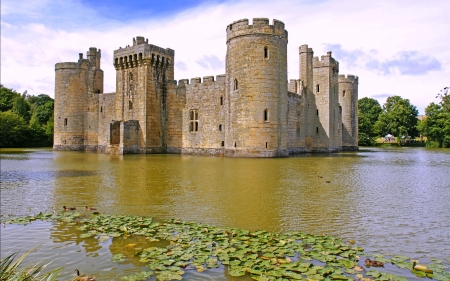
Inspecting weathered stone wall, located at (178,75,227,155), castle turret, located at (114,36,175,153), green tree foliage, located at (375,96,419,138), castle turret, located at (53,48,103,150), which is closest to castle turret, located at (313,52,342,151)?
weathered stone wall, located at (178,75,227,155)

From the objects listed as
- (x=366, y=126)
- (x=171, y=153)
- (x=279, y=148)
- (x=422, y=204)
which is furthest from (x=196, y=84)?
(x=366, y=126)

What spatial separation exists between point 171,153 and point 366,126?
40571 mm

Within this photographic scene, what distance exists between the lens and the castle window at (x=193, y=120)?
32.2 metres

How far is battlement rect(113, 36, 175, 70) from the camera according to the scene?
31.5 m

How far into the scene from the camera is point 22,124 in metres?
49.8

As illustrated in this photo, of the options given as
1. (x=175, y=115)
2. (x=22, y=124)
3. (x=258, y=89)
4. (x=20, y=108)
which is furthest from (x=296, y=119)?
(x=20, y=108)

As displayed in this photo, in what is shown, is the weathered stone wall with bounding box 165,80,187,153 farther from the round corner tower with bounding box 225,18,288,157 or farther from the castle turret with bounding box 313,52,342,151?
the castle turret with bounding box 313,52,342,151

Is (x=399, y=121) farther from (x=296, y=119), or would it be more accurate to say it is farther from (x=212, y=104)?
(x=212, y=104)

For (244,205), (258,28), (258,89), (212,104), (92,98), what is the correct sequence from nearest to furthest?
(244,205) → (258,89) → (258,28) → (212,104) → (92,98)

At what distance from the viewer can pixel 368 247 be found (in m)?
5.95

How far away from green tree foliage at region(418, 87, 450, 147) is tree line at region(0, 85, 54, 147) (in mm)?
52080

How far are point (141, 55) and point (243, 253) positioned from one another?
28324 millimetres

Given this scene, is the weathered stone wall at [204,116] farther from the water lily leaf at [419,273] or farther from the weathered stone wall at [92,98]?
the water lily leaf at [419,273]

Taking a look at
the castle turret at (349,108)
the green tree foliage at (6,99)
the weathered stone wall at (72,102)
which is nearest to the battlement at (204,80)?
the weathered stone wall at (72,102)
